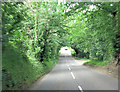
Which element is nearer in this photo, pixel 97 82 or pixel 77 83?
pixel 77 83

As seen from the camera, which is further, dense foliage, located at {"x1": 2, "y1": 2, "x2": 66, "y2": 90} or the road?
the road

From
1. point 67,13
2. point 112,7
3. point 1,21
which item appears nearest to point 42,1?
point 67,13

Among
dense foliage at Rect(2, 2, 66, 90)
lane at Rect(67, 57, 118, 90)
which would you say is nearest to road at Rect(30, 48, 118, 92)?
lane at Rect(67, 57, 118, 90)

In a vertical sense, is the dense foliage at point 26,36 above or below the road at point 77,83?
above

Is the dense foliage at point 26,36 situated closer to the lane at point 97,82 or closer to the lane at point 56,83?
the lane at point 56,83

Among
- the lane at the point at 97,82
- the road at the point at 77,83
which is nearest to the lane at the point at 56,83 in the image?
the road at the point at 77,83

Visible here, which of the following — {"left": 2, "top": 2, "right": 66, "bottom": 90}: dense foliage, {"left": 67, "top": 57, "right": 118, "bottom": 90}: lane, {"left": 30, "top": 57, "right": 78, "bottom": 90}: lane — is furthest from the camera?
{"left": 30, "top": 57, "right": 78, "bottom": 90}: lane

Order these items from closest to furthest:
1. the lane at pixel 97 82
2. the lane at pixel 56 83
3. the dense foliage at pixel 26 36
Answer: the dense foliage at pixel 26 36 < the lane at pixel 97 82 < the lane at pixel 56 83

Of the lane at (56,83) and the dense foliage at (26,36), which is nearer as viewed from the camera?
the dense foliage at (26,36)

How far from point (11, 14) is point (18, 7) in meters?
0.60

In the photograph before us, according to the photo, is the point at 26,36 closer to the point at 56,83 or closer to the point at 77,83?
the point at 56,83

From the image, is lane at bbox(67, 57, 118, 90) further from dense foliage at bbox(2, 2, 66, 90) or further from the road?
dense foliage at bbox(2, 2, 66, 90)

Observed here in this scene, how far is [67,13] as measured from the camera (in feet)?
42.2

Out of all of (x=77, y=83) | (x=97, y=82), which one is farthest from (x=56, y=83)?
(x=97, y=82)
